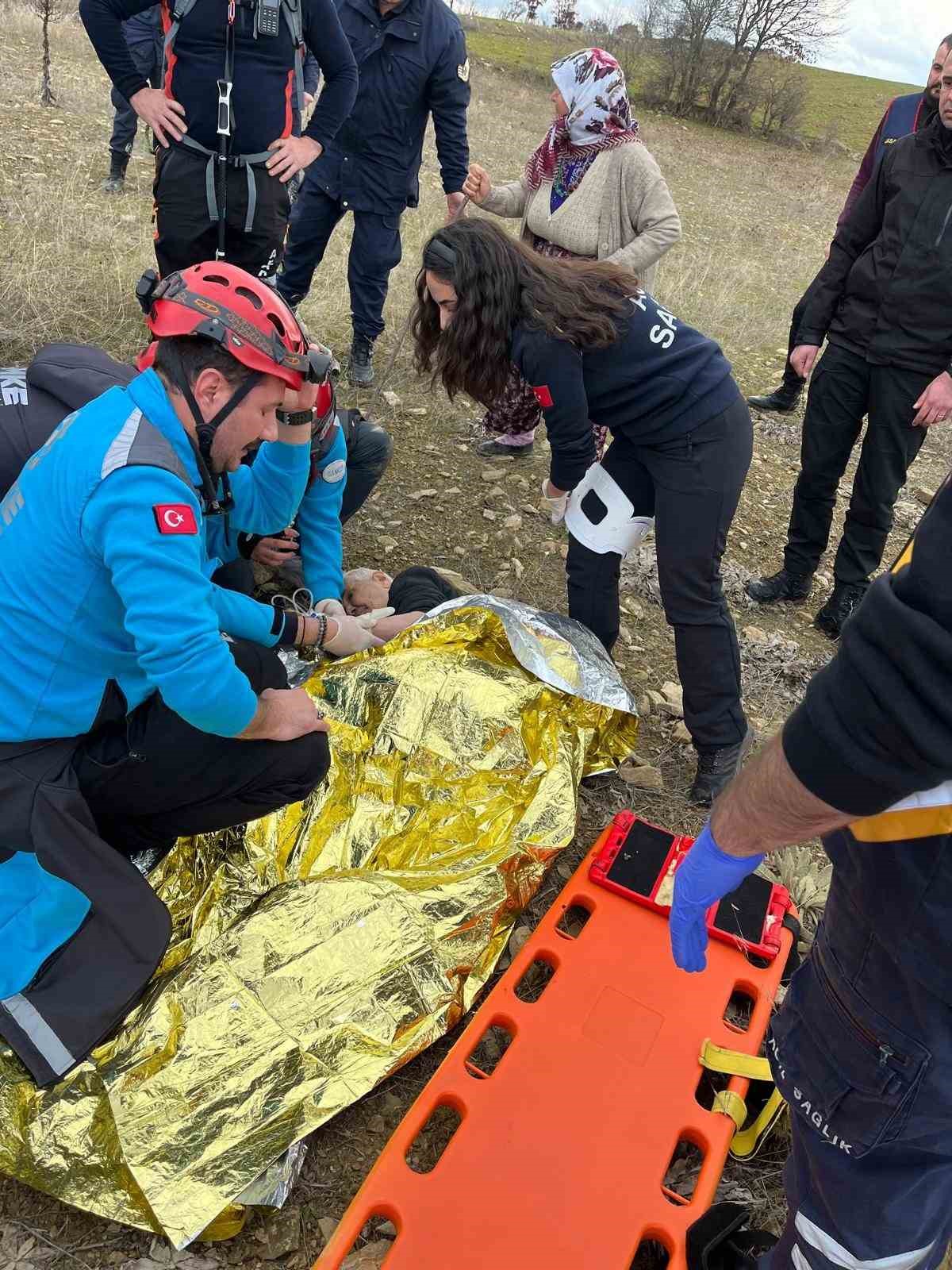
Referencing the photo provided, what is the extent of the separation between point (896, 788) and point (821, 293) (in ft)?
11.2

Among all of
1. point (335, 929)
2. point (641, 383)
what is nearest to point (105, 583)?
point (335, 929)

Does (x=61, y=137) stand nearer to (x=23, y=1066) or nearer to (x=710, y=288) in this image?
(x=710, y=288)

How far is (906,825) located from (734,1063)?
1192 mm

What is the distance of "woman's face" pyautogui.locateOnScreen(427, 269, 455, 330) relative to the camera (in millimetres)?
2680

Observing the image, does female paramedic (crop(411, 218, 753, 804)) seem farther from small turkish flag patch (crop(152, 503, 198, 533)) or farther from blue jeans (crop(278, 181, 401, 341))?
blue jeans (crop(278, 181, 401, 341))

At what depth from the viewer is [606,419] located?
2953 mm

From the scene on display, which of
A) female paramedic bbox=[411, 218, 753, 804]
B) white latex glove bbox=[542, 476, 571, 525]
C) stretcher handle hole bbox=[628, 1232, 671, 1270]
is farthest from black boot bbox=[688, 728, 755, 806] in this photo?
stretcher handle hole bbox=[628, 1232, 671, 1270]

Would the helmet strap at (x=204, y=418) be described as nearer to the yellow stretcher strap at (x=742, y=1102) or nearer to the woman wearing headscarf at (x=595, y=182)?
the yellow stretcher strap at (x=742, y=1102)

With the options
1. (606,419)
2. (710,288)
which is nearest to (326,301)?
(606,419)

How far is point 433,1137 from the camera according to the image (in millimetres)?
2098

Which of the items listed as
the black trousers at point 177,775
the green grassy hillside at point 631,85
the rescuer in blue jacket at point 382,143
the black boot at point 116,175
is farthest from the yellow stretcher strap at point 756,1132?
the green grassy hillside at point 631,85

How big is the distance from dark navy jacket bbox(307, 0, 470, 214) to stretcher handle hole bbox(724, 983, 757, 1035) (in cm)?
437

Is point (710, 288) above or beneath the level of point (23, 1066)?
above

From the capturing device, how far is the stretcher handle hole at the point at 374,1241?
5.91 feet
